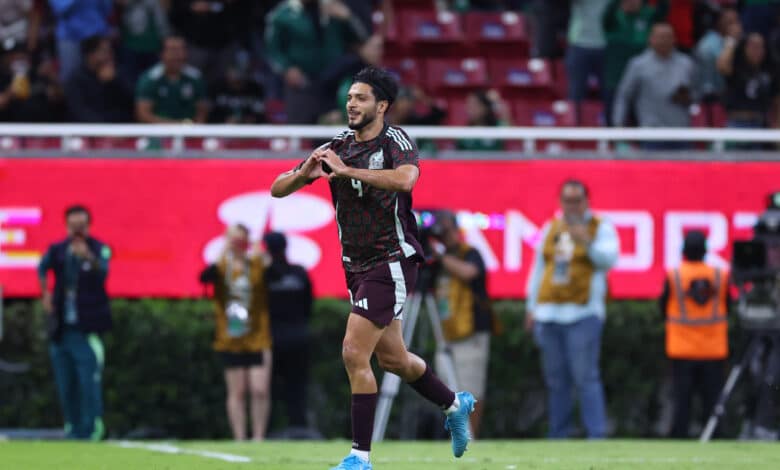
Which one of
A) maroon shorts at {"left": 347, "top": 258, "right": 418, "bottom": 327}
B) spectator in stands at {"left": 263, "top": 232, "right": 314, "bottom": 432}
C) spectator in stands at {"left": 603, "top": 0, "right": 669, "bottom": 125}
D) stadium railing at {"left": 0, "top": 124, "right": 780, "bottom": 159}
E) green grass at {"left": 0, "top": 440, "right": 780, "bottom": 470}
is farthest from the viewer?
spectator in stands at {"left": 603, "top": 0, "right": 669, "bottom": 125}

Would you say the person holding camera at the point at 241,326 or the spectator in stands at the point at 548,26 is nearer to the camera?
the person holding camera at the point at 241,326

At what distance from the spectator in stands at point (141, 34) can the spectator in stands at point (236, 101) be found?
4.28 ft

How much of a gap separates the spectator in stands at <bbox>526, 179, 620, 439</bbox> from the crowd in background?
7.04 ft

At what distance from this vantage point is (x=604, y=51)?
1902 centimetres

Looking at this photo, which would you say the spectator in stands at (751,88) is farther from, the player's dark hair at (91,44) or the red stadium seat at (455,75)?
the player's dark hair at (91,44)

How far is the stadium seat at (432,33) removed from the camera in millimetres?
20156

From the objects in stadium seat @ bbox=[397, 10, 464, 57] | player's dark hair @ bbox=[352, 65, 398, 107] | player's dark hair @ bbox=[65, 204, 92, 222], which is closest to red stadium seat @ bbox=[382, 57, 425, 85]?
stadium seat @ bbox=[397, 10, 464, 57]

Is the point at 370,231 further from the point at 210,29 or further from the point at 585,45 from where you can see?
the point at 585,45

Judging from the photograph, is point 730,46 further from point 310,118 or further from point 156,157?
point 156,157

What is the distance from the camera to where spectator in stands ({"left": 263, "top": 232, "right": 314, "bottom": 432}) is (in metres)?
15.4

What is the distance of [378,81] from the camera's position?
8.97 m

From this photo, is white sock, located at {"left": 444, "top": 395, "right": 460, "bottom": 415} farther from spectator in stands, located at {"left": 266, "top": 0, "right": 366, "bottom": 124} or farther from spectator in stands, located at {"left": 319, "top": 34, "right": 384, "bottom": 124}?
spectator in stands, located at {"left": 266, "top": 0, "right": 366, "bottom": 124}

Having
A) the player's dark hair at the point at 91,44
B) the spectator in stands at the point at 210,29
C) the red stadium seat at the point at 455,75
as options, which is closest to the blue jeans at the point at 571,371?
the red stadium seat at the point at 455,75

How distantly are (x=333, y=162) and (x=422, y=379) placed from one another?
147 cm
